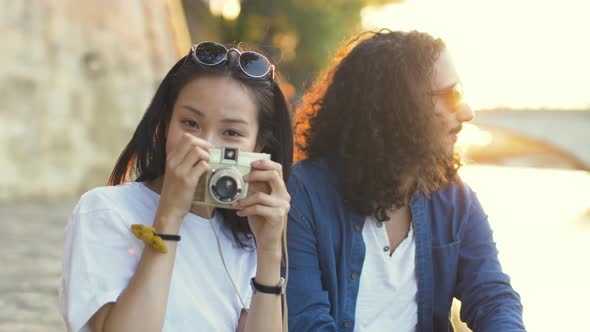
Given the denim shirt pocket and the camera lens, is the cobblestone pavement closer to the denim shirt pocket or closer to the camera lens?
the denim shirt pocket

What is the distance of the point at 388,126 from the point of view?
2250mm

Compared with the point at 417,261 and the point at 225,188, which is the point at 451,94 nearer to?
the point at 417,261

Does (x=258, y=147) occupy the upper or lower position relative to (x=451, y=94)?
lower

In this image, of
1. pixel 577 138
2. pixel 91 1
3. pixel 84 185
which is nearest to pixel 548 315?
pixel 84 185

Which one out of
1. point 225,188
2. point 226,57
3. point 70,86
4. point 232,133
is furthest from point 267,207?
point 70,86

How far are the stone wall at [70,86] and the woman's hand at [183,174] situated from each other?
7.41 meters

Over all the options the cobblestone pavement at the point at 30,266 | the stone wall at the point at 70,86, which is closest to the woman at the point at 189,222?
the cobblestone pavement at the point at 30,266

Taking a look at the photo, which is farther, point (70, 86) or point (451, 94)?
point (70, 86)

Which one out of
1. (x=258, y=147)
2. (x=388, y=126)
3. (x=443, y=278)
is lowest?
(x=443, y=278)

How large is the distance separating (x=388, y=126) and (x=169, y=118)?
690mm

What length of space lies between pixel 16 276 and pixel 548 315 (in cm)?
363

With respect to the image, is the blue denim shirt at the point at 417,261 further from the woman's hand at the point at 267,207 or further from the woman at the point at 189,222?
the woman's hand at the point at 267,207

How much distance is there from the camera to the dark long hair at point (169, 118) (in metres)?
1.88

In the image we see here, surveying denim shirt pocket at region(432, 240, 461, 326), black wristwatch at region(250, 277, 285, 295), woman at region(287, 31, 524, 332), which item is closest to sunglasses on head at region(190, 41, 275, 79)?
woman at region(287, 31, 524, 332)
